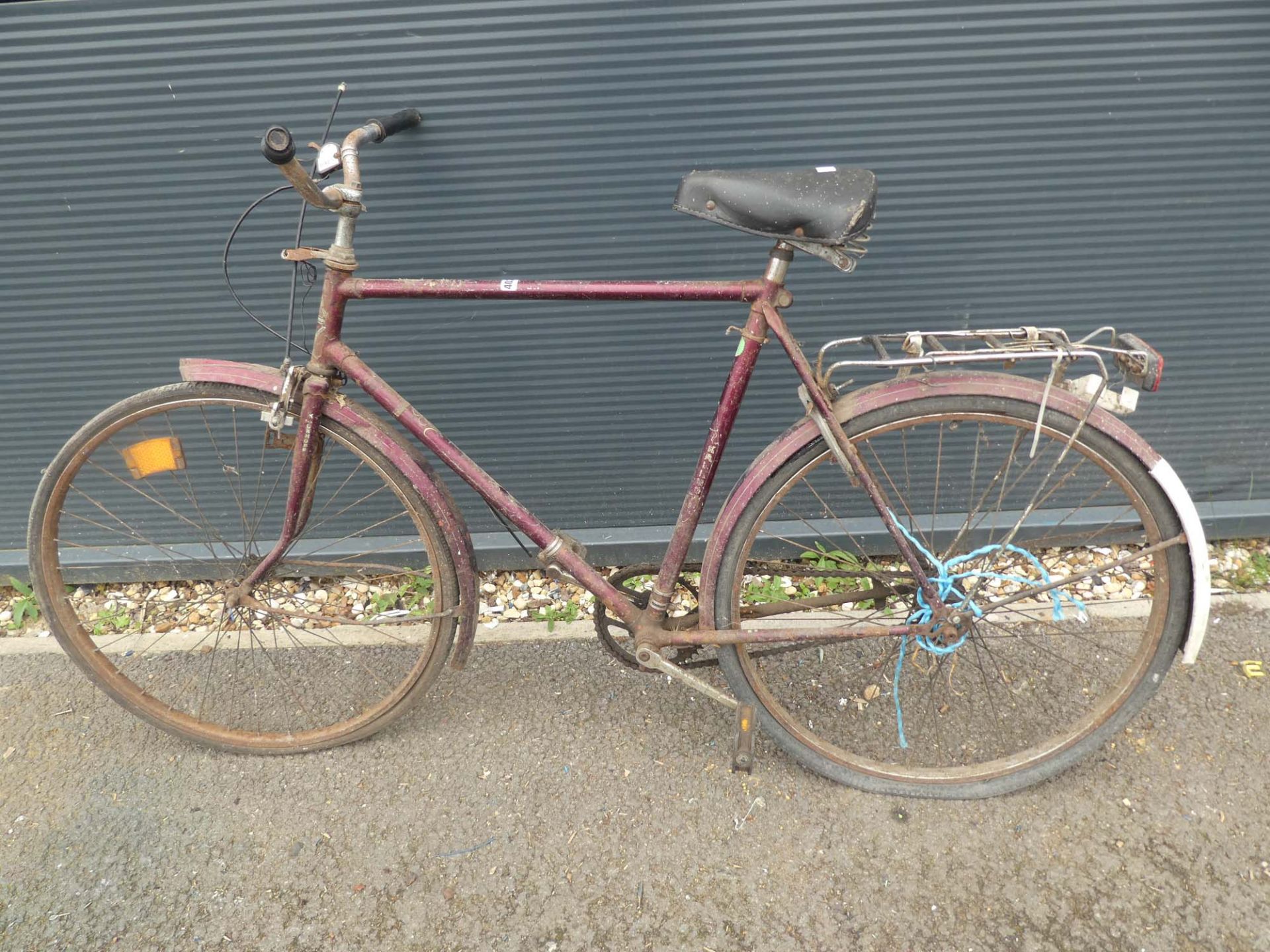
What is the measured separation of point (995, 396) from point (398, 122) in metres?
1.66

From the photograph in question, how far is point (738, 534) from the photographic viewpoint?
206 cm

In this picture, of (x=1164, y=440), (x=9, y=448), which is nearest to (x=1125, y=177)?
(x=1164, y=440)

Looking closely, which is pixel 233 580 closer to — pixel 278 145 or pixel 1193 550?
pixel 278 145

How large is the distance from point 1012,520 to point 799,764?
1.28 metres

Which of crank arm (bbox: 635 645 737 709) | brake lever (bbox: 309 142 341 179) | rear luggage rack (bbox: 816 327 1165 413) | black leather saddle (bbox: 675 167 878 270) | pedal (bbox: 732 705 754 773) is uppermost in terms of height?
brake lever (bbox: 309 142 341 179)

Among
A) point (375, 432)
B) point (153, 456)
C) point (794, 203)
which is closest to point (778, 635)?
point (794, 203)

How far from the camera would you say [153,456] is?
2344mm

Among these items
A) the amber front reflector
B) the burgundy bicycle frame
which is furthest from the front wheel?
the amber front reflector

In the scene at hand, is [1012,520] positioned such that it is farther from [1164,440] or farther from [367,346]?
[367,346]

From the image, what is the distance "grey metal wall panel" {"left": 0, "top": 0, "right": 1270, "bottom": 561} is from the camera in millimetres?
2383

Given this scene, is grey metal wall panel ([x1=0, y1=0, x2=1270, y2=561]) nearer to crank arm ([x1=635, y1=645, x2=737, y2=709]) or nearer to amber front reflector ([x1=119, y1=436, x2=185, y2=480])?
amber front reflector ([x1=119, y1=436, x2=185, y2=480])

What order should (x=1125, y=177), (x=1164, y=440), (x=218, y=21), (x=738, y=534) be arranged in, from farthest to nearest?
(x=1164, y=440)
(x=1125, y=177)
(x=218, y=21)
(x=738, y=534)

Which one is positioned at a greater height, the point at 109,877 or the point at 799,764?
the point at 799,764

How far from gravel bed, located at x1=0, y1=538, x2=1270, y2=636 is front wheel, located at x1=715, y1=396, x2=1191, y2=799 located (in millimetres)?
20
